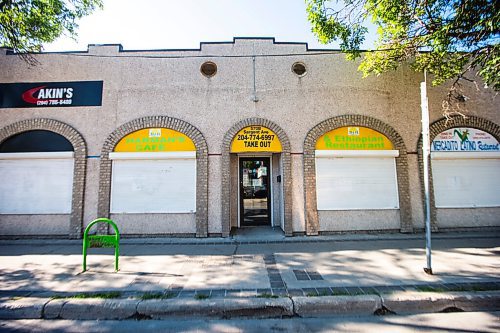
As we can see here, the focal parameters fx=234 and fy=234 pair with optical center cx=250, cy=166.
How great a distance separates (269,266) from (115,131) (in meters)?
6.32

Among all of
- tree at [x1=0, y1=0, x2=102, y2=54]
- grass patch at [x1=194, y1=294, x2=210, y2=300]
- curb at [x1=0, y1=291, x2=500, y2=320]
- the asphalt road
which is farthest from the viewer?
tree at [x1=0, y1=0, x2=102, y2=54]

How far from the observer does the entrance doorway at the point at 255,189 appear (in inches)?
348

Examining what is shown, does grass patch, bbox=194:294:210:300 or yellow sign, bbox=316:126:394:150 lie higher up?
yellow sign, bbox=316:126:394:150

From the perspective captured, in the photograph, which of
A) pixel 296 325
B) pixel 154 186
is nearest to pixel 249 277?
pixel 296 325

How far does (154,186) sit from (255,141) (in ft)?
11.6

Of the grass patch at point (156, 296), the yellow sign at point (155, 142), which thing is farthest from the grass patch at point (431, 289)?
the yellow sign at point (155, 142)

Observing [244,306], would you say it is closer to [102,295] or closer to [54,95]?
[102,295]

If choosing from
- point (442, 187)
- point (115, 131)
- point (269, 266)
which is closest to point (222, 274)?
point (269, 266)

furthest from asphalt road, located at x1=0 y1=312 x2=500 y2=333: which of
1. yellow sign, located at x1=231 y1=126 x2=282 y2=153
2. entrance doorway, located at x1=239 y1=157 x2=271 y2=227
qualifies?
entrance doorway, located at x1=239 y1=157 x2=271 y2=227

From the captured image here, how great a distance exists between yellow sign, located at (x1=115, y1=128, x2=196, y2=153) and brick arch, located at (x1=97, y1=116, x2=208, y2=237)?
0.45 feet

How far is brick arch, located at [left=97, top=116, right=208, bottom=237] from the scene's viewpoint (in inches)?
284

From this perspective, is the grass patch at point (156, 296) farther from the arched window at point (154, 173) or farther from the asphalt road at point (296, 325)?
the arched window at point (154, 173)

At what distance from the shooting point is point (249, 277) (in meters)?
4.36

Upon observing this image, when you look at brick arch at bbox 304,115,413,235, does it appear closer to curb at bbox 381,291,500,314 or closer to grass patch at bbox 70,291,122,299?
curb at bbox 381,291,500,314
